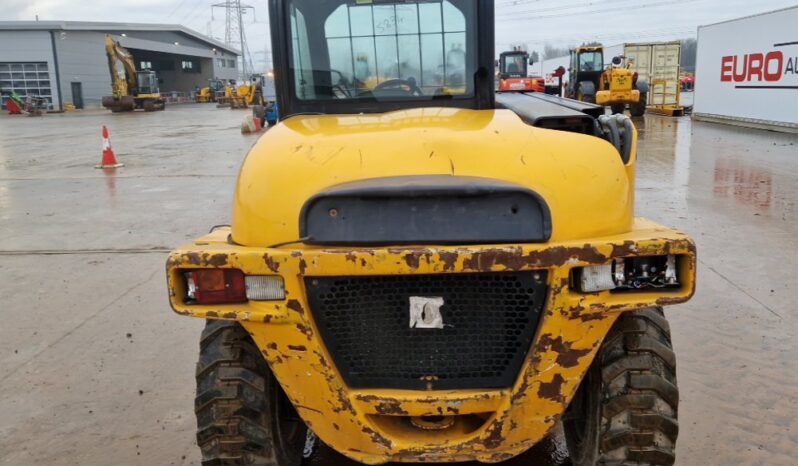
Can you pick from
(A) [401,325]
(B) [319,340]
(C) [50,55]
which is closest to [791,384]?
(A) [401,325]

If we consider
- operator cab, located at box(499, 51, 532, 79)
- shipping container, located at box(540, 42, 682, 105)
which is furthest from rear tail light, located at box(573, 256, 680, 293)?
operator cab, located at box(499, 51, 532, 79)

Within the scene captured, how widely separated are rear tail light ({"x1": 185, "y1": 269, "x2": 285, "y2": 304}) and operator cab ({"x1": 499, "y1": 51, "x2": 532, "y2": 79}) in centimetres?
2777

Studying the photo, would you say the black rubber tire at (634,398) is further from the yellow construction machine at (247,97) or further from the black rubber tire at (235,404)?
the yellow construction machine at (247,97)

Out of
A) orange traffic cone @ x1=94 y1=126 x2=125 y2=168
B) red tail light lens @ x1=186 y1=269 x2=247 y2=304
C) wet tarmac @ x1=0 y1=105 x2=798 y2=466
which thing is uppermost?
red tail light lens @ x1=186 y1=269 x2=247 y2=304

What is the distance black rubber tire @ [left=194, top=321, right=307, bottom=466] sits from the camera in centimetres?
245

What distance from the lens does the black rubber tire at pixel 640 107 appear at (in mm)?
23531

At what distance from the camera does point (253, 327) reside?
7.40 ft

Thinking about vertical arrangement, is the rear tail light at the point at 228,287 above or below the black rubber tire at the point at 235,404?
above

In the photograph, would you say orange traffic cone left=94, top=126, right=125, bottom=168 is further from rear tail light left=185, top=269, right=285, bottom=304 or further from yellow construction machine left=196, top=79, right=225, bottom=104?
yellow construction machine left=196, top=79, right=225, bottom=104

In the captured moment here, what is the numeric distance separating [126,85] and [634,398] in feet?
147

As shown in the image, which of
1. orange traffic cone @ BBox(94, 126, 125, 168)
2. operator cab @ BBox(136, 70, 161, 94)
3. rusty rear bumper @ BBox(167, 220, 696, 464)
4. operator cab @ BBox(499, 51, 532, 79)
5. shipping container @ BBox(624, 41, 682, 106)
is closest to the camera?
rusty rear bumper @ BBox(167, 220, 696, 464)

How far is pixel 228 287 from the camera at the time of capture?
224cm

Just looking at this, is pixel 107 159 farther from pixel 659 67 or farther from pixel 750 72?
pixel 659 67

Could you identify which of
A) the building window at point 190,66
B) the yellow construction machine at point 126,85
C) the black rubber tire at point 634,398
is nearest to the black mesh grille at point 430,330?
the black rubber tire at point 634,398
